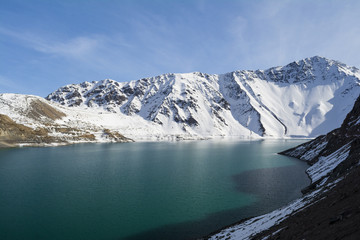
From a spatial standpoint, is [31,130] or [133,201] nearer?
[133,201]

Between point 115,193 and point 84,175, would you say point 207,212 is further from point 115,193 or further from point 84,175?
point 84,175

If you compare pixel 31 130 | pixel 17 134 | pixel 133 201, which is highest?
pixel 31 130

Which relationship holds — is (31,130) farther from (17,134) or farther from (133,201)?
(133,201)

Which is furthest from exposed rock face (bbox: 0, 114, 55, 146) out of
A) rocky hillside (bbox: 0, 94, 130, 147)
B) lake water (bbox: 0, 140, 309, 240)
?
lake water (bbox: 0, 140, 309, 240)

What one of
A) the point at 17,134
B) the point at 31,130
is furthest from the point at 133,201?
the point at 31,130

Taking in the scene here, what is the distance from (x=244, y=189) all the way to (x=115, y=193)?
27.2 metres

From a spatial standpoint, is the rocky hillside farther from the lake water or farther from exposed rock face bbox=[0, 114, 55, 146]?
the lake water

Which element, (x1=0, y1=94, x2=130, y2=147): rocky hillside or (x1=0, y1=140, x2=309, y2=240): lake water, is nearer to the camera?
(x1=0, y1=140, x2=309, y2=240): lake water

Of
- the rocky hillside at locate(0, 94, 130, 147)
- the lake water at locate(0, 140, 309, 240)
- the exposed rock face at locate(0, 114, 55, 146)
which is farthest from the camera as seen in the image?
the rocky hillside at locate(0, 94, 130, 147)

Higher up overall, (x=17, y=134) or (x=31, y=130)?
(x=31, y=130)

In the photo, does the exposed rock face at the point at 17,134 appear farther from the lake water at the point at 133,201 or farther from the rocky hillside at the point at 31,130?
the lake water at the point at 133,201

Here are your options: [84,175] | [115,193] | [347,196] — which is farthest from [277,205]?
[84,175]

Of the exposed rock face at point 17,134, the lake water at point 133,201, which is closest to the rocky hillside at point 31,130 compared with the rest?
the exposed rock face at point 17,134

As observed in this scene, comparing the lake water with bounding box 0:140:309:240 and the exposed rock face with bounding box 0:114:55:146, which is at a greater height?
the exposed rock face with bounding box 0:114:55:146
